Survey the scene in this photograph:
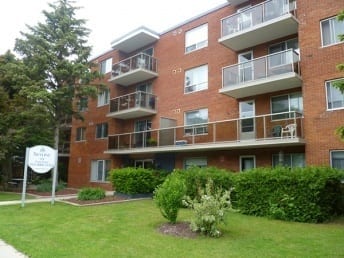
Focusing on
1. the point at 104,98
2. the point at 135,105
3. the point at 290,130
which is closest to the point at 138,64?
the point at 135,105

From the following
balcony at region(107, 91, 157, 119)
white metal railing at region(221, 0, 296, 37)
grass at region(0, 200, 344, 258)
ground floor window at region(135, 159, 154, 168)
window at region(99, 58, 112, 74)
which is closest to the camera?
grass at region(0, 200, 344, 258)

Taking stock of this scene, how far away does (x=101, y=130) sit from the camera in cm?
2723

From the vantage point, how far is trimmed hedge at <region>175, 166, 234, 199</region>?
14.0 m

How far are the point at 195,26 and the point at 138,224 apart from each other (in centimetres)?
1544

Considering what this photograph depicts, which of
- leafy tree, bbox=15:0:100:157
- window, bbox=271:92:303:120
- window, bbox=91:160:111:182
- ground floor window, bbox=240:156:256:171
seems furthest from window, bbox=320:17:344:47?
window, bbox=91:160:111:182

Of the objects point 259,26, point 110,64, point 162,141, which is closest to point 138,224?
point 162,141

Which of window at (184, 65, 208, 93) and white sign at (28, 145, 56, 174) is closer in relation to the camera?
white sign at (28, 145, 56, 174)

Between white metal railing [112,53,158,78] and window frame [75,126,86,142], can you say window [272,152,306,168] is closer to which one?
white metal railing [112,53,158,78]

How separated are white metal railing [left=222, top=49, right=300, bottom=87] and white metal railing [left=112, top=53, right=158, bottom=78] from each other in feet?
25.2

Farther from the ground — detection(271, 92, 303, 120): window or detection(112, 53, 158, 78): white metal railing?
detection(112, 53, 158, 78): white metal railing

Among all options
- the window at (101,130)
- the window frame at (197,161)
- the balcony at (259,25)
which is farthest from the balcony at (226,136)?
the balcony at (259,25)

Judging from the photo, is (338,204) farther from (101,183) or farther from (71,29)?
(71,29)

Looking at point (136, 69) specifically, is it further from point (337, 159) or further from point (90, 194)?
point (337, 159)

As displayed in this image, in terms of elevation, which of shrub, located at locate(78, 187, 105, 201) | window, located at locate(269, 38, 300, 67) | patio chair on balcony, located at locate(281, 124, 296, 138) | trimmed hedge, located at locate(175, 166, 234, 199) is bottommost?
shrub, located at locate(78, 187, 105, 201)
